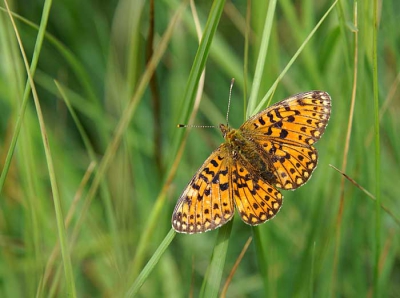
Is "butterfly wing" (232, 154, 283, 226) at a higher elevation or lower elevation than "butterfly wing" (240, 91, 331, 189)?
lower

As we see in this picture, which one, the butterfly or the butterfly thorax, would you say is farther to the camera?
the butterfly thorax

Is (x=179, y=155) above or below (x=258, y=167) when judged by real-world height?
above

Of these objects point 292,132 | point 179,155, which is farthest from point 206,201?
point 292,132

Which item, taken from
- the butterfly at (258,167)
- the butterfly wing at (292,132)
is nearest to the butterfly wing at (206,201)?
the butterfly at (258,167)

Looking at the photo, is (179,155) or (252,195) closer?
(252,195)

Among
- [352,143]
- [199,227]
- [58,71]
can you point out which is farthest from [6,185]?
[352,143]

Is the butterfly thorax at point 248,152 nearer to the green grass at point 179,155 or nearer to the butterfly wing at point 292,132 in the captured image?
the butterfly wing at point 292,132

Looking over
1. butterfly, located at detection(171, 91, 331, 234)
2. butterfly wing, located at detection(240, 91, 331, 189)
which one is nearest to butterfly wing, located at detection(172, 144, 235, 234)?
butterfly, located at detection(171, 91, 331, 234)

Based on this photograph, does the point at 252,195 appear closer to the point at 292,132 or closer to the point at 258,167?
the point at 258,167

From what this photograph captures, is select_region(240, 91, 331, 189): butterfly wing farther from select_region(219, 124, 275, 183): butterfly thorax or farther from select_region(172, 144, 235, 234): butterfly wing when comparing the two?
select_region(172, 144, 235, 234): butterfly wing
